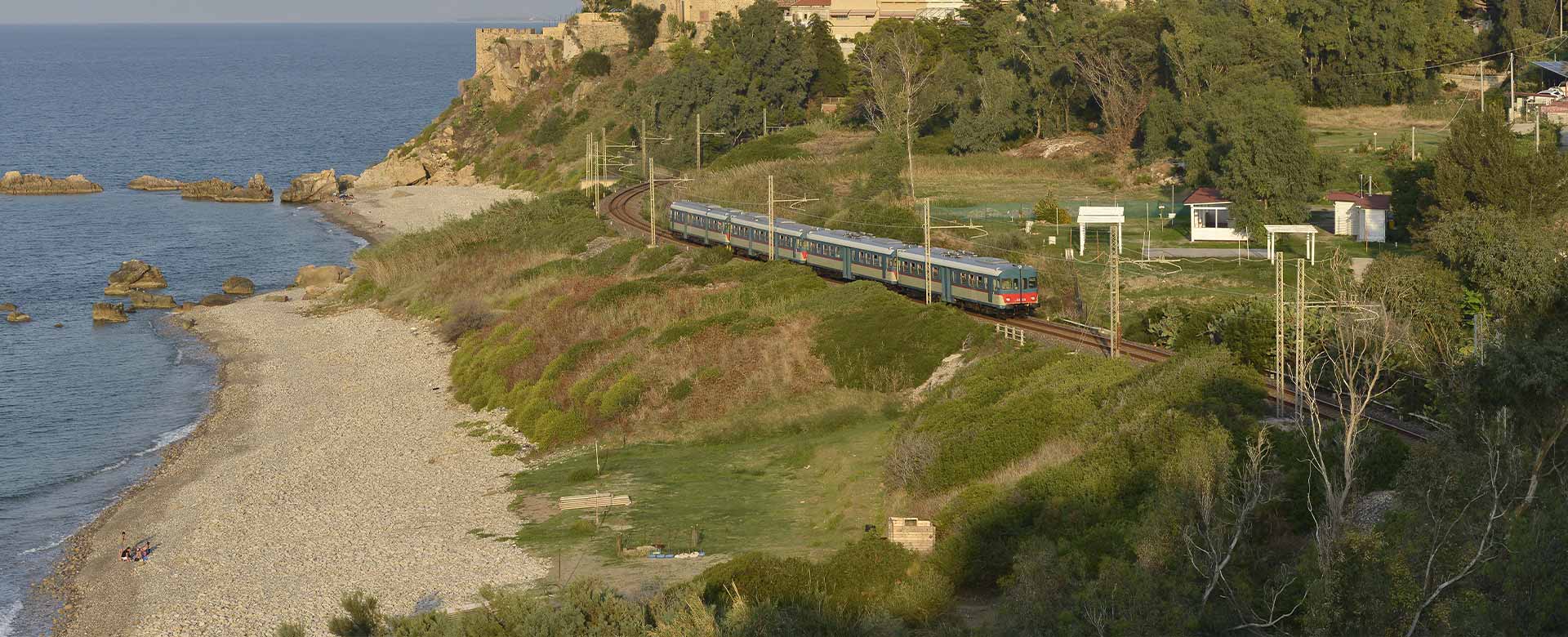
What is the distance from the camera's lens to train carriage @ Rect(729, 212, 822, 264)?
2461 inches

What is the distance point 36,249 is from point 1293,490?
9373 centimetres

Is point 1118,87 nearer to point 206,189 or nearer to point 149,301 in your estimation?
point 149,301

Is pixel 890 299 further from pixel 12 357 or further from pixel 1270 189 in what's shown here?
pixel 12 357

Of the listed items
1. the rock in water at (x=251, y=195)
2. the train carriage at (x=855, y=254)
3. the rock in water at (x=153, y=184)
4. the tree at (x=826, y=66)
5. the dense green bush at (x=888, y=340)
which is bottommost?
the dense green bush at (x=888, y=340)

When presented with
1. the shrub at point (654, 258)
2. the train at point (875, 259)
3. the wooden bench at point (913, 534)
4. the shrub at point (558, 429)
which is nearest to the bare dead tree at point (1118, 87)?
the train at point (875, 259)

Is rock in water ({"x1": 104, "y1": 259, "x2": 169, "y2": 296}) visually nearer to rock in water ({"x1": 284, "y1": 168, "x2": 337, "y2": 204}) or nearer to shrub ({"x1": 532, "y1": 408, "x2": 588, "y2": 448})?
rock in water ({"x1": 284, "y1": 168, "x2": 337, "y2": 204})

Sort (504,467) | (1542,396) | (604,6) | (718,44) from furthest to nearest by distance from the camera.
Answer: (604,6) → (718,44) → (504,467) → (1542,396)

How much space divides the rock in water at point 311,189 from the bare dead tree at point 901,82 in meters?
47.0

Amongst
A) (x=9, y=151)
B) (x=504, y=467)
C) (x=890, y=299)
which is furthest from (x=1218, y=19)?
(x=9, y=151)

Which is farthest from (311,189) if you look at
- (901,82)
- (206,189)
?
(901,82)

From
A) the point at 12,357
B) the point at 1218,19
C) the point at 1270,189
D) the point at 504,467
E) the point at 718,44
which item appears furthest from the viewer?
the point at 718,44

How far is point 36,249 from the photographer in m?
100

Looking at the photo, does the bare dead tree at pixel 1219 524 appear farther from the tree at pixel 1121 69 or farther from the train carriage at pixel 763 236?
the tree at pixel 1121 69

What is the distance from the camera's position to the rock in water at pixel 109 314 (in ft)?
254
